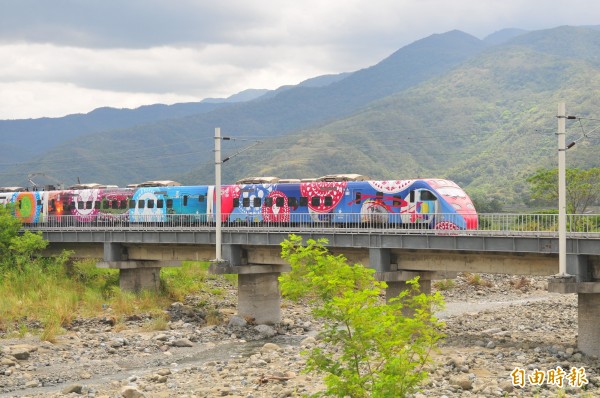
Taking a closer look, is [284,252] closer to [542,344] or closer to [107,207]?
[542,344]

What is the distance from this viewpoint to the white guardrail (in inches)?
1566

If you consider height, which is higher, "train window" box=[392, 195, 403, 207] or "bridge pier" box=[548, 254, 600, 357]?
"train window" box=[392, 195, 403, 207]

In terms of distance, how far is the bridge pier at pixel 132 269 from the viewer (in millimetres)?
55938

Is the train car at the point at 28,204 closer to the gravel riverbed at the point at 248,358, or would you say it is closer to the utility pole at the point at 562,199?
the gravel riverbed at the point at 248,358

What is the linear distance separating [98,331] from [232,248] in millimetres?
8892

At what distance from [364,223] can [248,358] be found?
13.6m

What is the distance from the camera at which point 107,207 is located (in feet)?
209

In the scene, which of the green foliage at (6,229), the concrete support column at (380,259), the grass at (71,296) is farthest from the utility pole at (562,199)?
the green foliage at (6,229)

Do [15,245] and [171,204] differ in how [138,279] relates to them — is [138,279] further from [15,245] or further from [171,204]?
[15,245]

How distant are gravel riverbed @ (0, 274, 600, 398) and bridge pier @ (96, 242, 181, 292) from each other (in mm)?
3016

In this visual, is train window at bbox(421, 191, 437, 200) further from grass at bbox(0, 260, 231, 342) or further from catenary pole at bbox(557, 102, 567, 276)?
grass at bbox(0, 260, 231, 342)

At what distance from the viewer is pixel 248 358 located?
38938mm

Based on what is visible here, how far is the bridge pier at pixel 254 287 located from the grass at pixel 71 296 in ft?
7.23

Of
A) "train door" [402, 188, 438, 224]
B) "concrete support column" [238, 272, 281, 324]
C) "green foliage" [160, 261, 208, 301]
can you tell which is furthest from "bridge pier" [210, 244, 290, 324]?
"green foliage" [160, 261, 208, 301]
